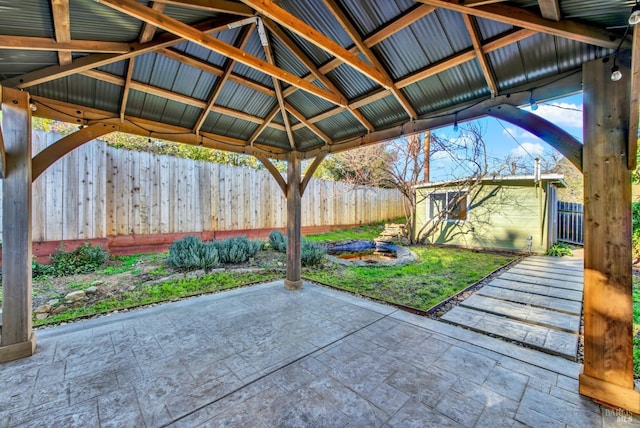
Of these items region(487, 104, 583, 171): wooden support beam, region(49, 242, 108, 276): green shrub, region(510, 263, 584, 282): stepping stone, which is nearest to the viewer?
region(487, 104, 583, 171): wooden support beam

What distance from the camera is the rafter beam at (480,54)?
6.82ft

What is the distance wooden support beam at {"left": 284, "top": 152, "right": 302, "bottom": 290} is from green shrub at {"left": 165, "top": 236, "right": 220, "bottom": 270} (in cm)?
196

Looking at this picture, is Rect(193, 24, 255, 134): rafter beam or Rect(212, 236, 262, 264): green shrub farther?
Rect(212, 236, 262, 264): green shrub

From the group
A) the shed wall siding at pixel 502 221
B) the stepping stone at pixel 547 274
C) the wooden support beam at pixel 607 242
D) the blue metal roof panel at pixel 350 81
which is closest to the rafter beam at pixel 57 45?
the blue metal roof panel at pixel 350 81

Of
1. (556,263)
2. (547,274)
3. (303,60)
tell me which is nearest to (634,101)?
(303,60)

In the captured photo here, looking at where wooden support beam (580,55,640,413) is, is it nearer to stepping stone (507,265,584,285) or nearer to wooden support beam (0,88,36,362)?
stepping stone (507,265,584,285)

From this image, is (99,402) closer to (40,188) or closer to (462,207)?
(40,188)

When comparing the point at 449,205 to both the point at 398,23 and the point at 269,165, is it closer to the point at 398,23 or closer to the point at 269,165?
the point at 269,165

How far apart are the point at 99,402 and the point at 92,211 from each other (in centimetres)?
494

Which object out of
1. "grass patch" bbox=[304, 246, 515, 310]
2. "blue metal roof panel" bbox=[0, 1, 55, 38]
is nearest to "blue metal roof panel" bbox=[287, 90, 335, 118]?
"blue metal roof panel" bbox=[0, 1, 55, 38]

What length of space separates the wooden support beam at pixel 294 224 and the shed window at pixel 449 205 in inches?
269

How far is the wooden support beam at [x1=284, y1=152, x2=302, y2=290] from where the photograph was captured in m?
4.50

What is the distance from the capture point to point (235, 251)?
6.05 metres

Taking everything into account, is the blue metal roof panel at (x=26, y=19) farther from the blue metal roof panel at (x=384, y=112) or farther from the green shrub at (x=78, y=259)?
the green shrub at (x=78, y=259)
